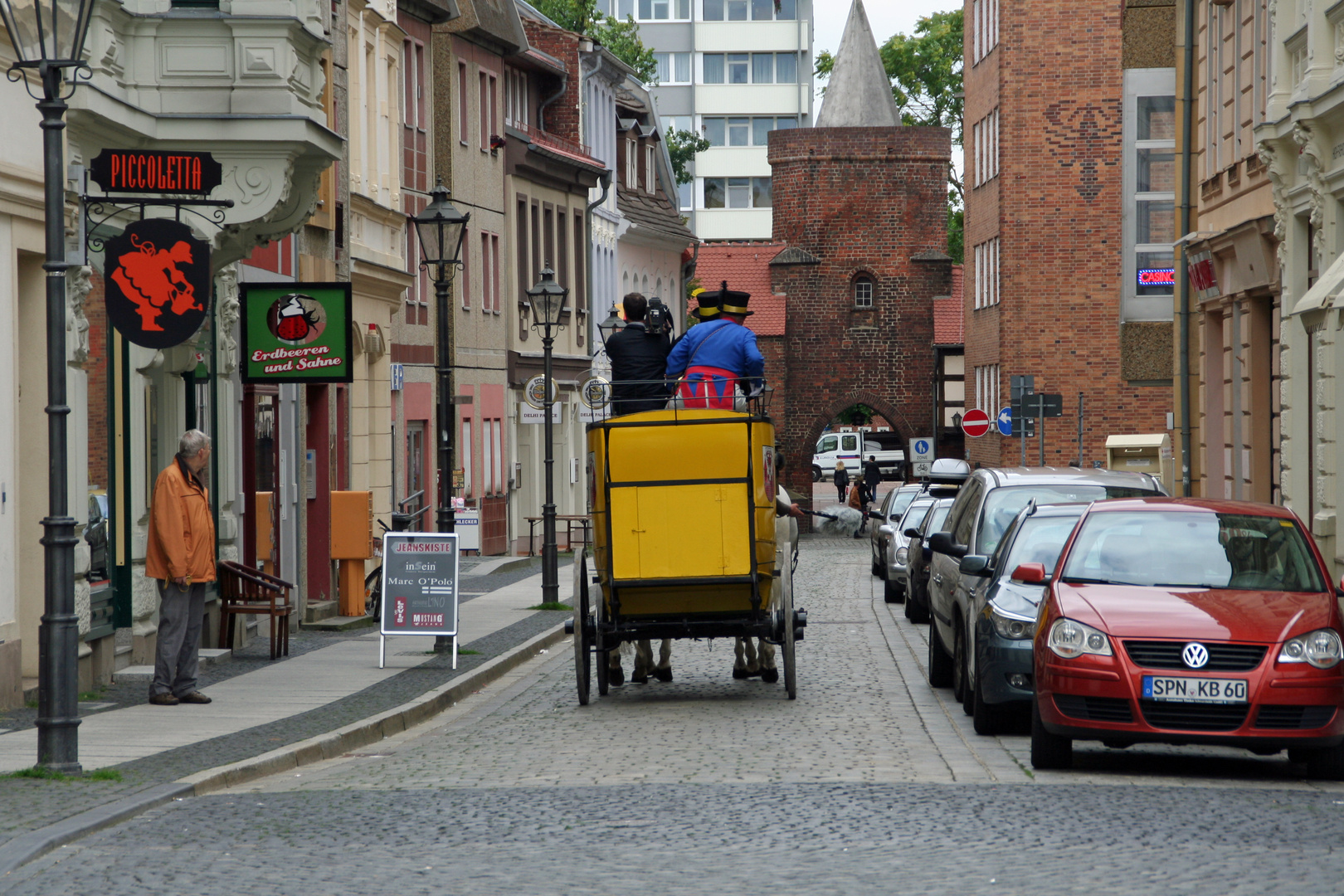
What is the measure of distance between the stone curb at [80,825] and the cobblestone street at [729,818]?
0.07 metres

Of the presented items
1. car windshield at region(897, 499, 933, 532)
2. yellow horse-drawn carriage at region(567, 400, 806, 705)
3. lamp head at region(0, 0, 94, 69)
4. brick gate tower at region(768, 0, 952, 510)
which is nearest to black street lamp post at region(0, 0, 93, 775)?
lamp head at region(0, 0, 94, 69)

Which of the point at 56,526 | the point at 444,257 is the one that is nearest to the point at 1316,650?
the point at 56,526

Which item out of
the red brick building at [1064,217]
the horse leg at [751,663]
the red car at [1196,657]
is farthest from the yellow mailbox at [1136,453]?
the red car at [1196,657]

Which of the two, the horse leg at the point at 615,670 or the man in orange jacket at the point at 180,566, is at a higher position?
the man in orange jacket at the point at 180,566

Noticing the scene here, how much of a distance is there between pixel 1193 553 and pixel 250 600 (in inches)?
390

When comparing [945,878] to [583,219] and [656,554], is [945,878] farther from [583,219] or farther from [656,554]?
[583,219]

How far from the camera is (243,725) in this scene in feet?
42.8

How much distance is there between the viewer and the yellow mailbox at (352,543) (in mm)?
22922

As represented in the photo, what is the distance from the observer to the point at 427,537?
17156 mm

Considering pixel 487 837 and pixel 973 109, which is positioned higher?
pixel 973 109

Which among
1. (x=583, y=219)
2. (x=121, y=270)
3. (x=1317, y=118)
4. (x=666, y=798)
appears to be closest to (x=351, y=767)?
(x=666, y=798)

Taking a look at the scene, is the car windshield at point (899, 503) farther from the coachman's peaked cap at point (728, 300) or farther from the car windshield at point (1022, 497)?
the coachman's peaked cap at point (728, 300)

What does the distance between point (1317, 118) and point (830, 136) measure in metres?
52.1

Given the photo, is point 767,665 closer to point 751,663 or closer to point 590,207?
point 751,663
